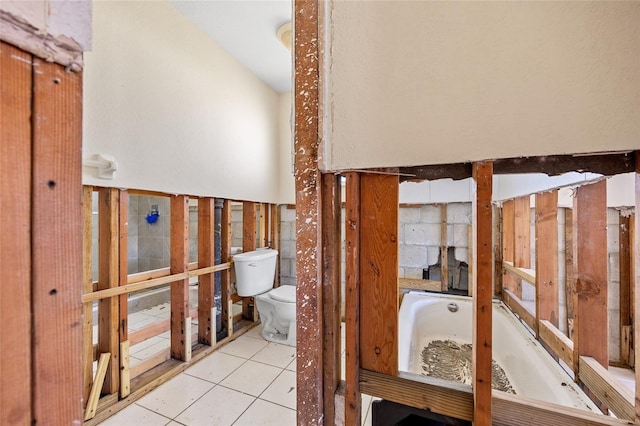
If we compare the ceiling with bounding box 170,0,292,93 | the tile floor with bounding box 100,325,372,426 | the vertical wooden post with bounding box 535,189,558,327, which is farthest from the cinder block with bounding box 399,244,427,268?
the ceiling with bounding box 170,0,292,93

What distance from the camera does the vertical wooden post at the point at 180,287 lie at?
2.06m

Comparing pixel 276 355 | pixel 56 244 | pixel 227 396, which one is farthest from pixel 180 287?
pixel 56 244

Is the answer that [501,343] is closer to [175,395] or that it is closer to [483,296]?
[483,296]

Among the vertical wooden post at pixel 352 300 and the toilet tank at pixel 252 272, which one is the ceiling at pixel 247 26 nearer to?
the vertical wooden post at pixel 352 300

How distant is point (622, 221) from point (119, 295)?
10.9ft

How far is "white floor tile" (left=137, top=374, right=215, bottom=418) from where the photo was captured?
1.63 metres

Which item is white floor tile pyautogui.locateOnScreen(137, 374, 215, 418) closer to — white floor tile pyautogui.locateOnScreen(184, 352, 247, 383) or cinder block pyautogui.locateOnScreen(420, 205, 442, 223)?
white floor tile pyautogui.locateOnScreen(184, 352, 247, 383)

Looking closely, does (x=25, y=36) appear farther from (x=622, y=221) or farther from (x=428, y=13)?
(x=622, y=221)

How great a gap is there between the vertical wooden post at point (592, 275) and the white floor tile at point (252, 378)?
1.80 meters

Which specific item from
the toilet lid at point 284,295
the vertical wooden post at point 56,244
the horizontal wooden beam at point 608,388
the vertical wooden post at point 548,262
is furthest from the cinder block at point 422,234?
the vertical wooden post at point 56,244

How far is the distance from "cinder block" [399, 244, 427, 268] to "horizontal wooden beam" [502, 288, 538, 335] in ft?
2.50

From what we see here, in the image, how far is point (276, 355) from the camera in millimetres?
2256

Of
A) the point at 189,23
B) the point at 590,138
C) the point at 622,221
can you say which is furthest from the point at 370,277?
the point at 189,23

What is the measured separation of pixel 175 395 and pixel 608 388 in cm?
221
